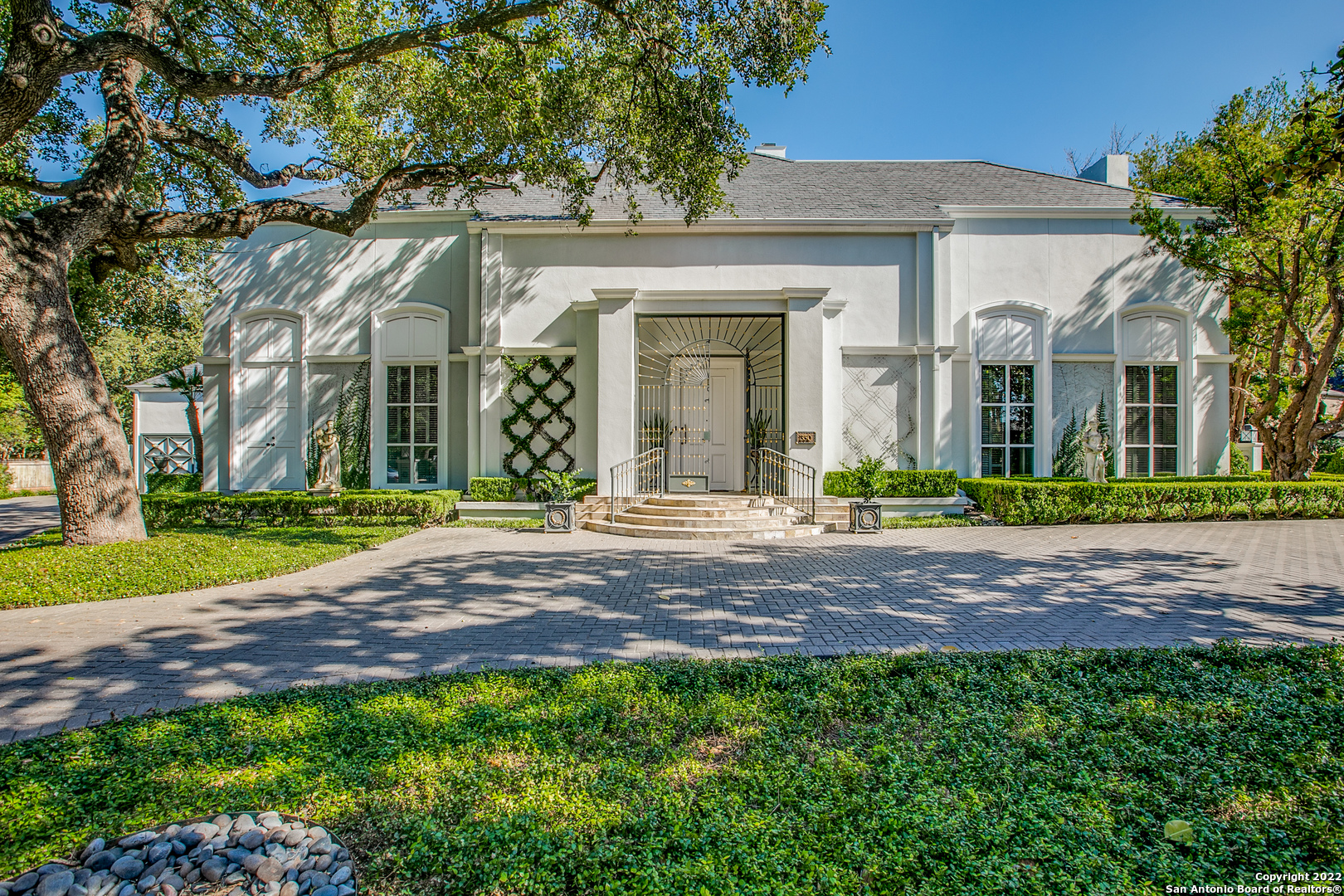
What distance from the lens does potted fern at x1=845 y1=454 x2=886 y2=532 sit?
35.4 feet

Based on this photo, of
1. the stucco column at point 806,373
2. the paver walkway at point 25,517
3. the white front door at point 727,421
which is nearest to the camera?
the stucco column at point 806,373

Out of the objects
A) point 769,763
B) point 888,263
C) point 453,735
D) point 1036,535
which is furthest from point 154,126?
point 1036,535

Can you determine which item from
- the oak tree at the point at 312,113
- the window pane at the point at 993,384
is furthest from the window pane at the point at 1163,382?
the oak tree at the point at 312,113

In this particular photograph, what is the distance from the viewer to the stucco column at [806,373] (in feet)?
39.4

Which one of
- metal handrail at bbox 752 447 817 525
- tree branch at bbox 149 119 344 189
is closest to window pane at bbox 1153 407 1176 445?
metal handrail at bbox 752 447 817 525

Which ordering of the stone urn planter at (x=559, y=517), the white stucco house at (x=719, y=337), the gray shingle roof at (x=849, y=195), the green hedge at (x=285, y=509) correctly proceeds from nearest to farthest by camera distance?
the stone urn planter at (x=559, y=517), the green hedge at (x=285, y=509), the white stucco house at (x=719, y=337), the gray shingle roof at (x=849, y=195)

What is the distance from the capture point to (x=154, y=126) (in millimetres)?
9180

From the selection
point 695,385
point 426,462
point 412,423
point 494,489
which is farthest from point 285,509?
point 695,385

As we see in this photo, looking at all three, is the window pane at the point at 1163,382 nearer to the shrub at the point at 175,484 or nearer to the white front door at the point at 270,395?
the white front door at the point at 270,395

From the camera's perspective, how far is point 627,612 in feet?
18.6

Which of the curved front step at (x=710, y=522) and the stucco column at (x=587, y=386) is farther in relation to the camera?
the stucco column at (x=587, y=386)

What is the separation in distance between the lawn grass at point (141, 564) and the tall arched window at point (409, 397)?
14.9ft

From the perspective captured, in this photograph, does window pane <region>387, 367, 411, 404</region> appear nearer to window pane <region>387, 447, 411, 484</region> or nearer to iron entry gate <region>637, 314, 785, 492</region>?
window pane <region>387, 447, 411, 484</region>

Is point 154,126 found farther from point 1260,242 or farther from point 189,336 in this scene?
point 189,336
